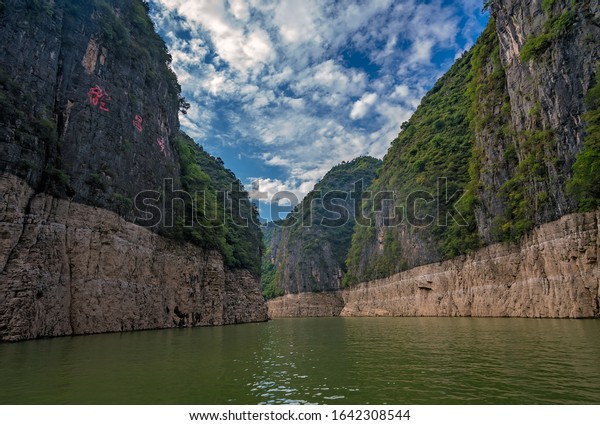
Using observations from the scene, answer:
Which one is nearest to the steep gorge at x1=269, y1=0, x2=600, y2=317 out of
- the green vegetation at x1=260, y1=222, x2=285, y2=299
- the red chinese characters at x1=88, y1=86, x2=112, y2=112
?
the red chinese characters at x1=88, y1=86, x2=112, y2=112

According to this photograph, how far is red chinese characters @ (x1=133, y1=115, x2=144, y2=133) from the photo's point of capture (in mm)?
34125

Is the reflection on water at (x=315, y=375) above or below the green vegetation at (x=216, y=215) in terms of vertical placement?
below

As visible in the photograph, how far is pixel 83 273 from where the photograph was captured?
24906 millimetres

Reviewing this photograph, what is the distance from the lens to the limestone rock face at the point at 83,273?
65.3ft

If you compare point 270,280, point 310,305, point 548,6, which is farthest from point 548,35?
point 270,280

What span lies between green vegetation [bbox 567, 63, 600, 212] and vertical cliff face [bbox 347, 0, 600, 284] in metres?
0.43

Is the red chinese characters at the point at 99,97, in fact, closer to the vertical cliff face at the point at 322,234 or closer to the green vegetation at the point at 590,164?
the green vegetation at the point at 590,164

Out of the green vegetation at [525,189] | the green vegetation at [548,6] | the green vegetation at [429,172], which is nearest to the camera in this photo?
the green vegetation at [548,6]

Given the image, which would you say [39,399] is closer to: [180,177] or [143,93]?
[143,93]

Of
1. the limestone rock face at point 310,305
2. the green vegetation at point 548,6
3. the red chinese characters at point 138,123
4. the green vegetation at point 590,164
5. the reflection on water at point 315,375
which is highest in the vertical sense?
the green vegetation at point 548,6

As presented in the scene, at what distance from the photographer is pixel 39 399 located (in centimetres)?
741

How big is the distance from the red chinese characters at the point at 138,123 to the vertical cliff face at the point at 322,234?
75.8 meters

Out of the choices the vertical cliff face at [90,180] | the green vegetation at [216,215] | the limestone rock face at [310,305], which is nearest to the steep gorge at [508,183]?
the green vegetation at [216,215]

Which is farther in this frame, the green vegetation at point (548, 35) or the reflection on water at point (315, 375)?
the green vegetation at point (548, 35)
